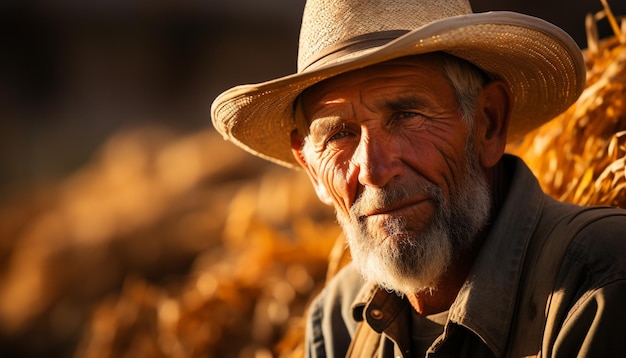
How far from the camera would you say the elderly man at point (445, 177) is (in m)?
2.38

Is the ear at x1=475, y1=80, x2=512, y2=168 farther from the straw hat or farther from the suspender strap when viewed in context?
the suspender strap

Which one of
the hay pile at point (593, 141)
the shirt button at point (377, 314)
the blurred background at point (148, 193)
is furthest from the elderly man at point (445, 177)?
the blurred background at point (148, 193)

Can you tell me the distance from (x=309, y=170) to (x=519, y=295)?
865mm

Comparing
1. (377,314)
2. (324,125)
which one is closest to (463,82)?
(324,125)

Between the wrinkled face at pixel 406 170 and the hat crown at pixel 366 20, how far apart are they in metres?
0.09

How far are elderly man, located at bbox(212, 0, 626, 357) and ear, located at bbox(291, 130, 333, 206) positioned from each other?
27mm

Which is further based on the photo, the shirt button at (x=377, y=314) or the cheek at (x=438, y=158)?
the shirt button at (x=377, y=314)

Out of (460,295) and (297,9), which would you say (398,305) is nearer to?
(460,295)

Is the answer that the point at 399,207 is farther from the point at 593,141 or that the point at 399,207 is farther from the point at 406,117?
the point at 593,141

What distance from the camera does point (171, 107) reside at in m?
14.6

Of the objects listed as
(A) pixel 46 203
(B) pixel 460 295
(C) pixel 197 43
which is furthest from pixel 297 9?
(B) pixel 460 295

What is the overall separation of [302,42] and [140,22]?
37.9 ft

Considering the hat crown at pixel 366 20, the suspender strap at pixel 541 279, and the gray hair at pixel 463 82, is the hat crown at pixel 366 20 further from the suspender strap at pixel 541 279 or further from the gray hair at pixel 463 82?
the suspender strap at pixel 541 279

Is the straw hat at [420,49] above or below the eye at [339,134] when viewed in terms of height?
above
